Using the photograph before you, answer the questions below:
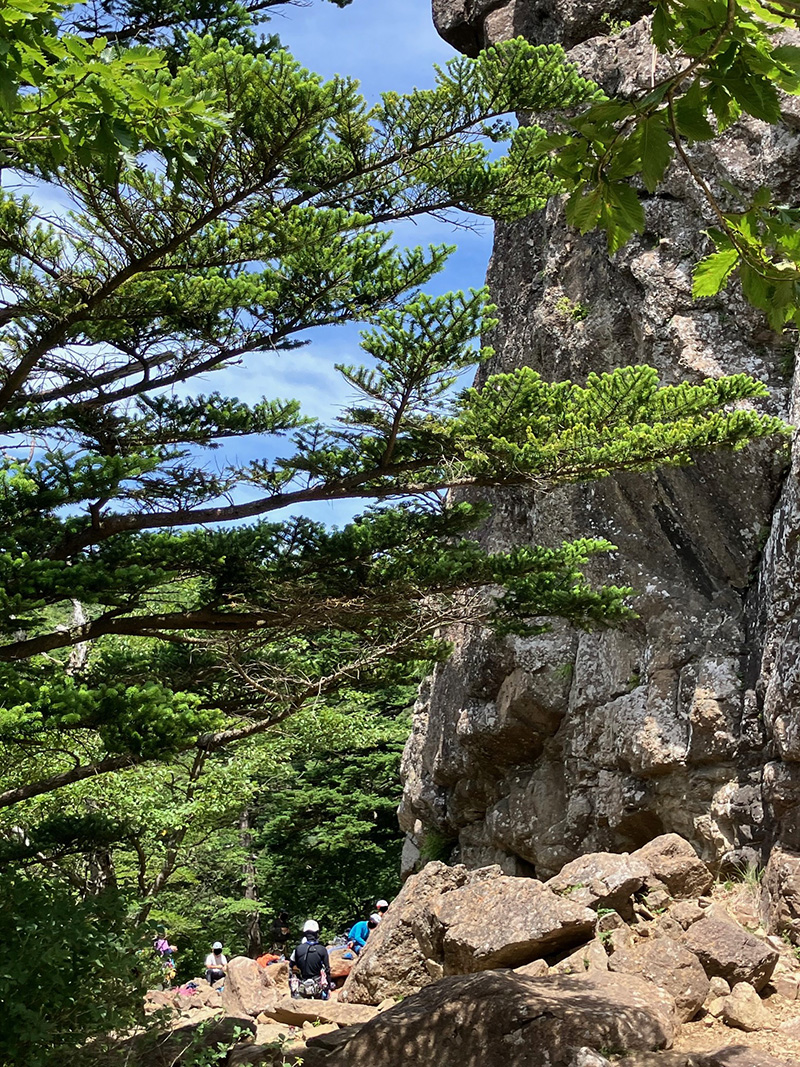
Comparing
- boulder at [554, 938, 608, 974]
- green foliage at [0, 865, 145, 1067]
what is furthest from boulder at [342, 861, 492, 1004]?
green foliage at [0, 865, 145, 1067]

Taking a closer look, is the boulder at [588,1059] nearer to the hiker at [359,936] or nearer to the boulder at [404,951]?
the boulder at [404,951]

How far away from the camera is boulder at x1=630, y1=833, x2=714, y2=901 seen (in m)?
8.58

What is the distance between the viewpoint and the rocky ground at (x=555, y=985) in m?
5.75

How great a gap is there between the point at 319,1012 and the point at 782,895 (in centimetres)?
467

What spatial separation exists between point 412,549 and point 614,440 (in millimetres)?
2061

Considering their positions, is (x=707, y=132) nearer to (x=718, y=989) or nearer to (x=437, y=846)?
(x=718, y=989)

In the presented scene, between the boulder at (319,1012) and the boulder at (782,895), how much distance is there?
3968mm

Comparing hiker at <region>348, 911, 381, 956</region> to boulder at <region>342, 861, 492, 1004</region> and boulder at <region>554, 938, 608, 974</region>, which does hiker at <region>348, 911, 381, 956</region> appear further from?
boulder at <region>554, 938, 608, 974</region>

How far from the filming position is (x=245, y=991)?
31.7 feet

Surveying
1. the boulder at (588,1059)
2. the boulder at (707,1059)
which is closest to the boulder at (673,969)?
the boulder at (707,1059)

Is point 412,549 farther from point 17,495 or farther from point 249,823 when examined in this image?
point 249,823

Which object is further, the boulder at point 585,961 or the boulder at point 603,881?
the boulder at point 603,881

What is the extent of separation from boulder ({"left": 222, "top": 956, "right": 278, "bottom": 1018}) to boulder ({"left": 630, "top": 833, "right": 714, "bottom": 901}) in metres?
4.41

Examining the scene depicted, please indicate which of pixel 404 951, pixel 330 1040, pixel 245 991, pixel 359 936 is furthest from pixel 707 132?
pixel 359 936
